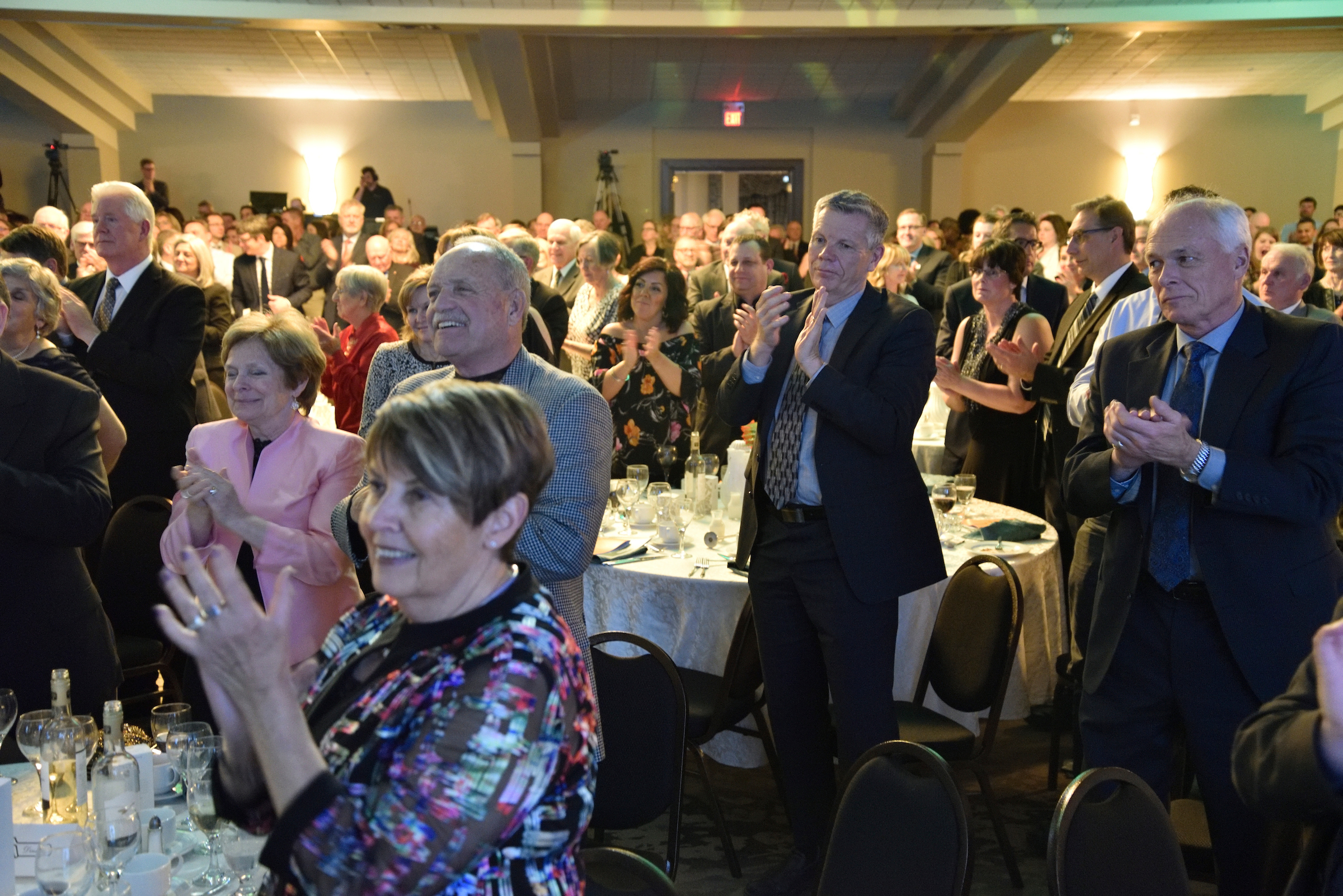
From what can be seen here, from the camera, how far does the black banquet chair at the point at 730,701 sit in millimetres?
3100

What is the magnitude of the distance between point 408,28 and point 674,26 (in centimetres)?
233

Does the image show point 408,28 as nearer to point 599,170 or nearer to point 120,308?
point 599,170

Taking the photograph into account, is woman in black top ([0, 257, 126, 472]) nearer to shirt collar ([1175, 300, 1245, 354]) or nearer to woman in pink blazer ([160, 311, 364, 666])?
woman in pink blazer ([160, 311, 364, 666])

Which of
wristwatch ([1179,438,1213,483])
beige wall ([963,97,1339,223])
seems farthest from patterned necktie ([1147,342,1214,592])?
beige wall ([963,97,1339,223])

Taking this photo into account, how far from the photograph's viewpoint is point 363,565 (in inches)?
97.3

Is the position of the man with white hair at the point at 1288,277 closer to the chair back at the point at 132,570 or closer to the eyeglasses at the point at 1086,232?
the eyeglasses at the point at 1086,232

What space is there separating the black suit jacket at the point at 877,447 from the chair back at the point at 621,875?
3.76 feet

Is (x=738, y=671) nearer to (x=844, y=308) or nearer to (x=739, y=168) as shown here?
(x=844, y=308)

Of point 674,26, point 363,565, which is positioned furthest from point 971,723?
point 674,26

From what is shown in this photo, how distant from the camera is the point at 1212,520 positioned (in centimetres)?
221

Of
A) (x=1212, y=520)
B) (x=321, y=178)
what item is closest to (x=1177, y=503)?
(x=1212, y=520)

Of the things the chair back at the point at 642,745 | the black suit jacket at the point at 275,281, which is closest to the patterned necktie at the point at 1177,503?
the chair back at the point at 642,745

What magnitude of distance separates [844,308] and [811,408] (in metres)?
0.29

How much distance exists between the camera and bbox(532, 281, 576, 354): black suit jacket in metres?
5.12
